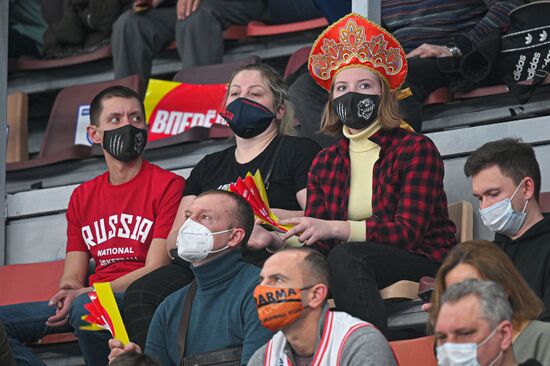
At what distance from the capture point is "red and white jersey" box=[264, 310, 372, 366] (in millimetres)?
4477

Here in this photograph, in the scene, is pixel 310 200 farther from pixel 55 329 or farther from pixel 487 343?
pixel 487 343

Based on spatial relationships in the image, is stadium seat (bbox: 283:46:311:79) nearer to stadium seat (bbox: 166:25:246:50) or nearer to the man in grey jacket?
stadium seat (bbox: 166:25:246:50)

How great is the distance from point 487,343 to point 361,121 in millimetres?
1890

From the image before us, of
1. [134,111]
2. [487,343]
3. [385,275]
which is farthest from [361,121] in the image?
[487,343]

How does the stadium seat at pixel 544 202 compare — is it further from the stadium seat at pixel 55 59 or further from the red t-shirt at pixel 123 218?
the stadium seat at pixel 55 59

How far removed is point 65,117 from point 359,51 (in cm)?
308

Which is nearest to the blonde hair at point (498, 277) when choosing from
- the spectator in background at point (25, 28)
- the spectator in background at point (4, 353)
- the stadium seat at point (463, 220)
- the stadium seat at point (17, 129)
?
the stadium seat at point (463, 220)

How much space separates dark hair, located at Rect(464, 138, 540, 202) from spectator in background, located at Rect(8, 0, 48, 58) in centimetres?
484

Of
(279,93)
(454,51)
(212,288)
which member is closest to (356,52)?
(279,93)

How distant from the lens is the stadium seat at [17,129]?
8.29 metres

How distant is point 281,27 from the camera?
8.08m

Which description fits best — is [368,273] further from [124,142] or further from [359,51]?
[124,142]

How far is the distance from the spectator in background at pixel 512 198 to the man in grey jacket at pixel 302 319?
0.65 m

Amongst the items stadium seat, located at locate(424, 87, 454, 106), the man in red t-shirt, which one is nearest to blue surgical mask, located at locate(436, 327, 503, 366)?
the man in red t-shirt
